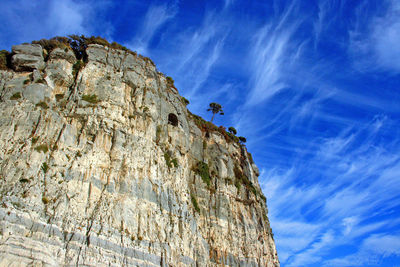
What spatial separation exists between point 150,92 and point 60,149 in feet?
51.0

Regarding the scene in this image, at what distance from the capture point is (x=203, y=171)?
154 ft

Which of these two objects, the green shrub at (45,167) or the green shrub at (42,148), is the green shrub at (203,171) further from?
the green shrub at (45,167)

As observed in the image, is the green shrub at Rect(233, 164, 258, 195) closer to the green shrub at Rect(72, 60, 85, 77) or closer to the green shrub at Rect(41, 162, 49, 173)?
the green shrub at Rect(72, 60, 85, 77)

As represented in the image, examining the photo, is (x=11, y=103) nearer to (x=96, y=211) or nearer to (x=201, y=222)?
(x=96, y=211)

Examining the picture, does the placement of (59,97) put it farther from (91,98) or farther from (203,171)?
(203,171)

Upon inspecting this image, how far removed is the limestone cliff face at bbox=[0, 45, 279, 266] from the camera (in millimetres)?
26500

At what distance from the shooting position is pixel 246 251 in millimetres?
44812

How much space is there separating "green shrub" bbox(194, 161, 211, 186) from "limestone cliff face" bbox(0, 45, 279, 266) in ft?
0.57

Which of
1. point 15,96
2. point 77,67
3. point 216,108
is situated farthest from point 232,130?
point 15,96

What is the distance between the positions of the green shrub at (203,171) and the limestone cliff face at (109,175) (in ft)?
0.57

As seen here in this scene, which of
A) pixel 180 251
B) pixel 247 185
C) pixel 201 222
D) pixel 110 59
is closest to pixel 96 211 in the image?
pixel 180 251

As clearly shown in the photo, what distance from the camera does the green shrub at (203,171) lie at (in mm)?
46469

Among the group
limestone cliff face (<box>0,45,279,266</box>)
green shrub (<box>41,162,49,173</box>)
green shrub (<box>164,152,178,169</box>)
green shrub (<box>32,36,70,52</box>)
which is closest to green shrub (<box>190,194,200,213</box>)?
limestone cliff face (<box>0,45,279,266</box>)

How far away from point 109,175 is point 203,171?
17.4 metres
